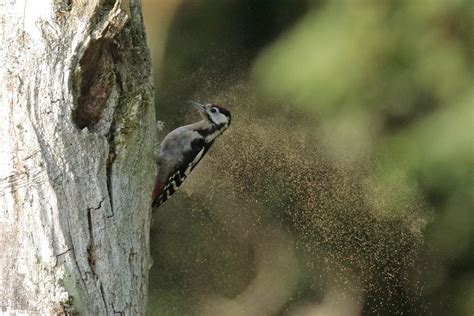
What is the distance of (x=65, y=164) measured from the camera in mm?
3564

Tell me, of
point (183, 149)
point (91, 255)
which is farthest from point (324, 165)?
point (91, 255)

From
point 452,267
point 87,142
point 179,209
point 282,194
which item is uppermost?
point 87,142

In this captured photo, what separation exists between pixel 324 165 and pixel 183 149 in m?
1.56

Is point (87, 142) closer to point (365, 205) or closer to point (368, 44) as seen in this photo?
Answer: point (368, 44)

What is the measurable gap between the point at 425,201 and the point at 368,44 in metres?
1.02

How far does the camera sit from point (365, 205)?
23.0ft

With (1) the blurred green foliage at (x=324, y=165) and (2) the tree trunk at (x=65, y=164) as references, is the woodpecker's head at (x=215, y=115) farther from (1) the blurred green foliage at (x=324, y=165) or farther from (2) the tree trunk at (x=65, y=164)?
(2) the tree trunk at (x=65, y=164)

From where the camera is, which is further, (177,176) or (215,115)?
(215,115)

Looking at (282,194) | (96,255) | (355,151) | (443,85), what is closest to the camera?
(96,255)

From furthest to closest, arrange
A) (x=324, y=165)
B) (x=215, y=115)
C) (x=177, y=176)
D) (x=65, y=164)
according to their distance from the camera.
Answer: (x=324, y=165)
(x=215, y=115)
(x=177, y=176)
(x=65, y=164)

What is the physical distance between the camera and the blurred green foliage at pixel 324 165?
20.8 feet

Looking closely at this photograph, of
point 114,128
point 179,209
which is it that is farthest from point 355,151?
point 114,128

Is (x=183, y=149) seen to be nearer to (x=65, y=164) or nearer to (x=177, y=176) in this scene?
(x=177, y=176)

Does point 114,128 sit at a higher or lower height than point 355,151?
Result: higher
